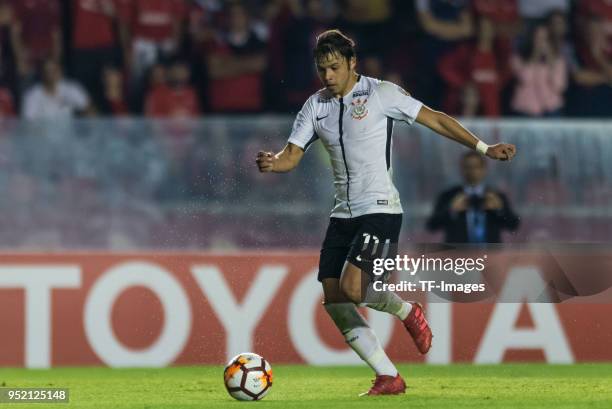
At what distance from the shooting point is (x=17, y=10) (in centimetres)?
1394

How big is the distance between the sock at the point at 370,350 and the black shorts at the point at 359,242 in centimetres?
37

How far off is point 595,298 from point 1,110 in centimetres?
526

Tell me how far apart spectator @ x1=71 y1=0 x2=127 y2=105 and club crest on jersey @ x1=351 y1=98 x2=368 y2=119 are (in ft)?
16.8

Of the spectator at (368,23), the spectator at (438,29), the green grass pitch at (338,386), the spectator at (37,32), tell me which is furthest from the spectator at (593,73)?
the spectator at (37,32)

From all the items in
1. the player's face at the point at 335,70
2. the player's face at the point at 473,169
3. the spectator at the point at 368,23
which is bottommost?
the player's face at the point at 473,169

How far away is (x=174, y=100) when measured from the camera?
44.0 feet

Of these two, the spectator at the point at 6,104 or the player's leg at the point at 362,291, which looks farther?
the spectator at the point at 6,104

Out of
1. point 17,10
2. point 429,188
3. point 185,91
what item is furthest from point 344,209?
point 17,10

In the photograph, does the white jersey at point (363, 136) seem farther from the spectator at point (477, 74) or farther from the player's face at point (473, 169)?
the spectator at point (477, 74)

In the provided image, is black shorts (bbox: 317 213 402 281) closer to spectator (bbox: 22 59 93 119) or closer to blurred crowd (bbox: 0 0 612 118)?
blurred crowd (bbox: 0 0 612 118)

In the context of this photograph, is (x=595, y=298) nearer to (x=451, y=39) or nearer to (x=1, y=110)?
(x=451, y=39)

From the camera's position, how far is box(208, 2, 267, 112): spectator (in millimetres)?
13578

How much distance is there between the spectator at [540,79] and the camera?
13.8m

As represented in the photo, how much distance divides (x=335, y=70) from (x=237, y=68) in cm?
499
